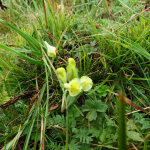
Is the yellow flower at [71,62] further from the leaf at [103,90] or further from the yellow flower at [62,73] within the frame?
the leaf at [103,90]

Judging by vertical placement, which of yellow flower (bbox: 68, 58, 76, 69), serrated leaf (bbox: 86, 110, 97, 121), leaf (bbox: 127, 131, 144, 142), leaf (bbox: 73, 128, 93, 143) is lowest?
leaf (bbox: 73, 128, 93, 143)

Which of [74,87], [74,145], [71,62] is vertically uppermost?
[71,62]

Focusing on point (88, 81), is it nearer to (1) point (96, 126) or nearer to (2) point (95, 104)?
(2) point (95, 104)

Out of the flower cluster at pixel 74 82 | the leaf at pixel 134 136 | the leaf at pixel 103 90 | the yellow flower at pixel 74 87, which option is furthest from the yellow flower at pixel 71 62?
the leaf at pixel 134 136

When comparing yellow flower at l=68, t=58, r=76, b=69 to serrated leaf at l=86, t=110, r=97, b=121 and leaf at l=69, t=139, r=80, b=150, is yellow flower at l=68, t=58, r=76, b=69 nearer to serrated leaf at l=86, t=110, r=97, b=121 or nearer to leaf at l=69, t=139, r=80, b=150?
serrated leaf at l=86, t=110, r=97, b=121

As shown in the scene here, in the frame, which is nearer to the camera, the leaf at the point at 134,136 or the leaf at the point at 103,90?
the leaf at the point at 134,136

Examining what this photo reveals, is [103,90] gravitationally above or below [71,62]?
below

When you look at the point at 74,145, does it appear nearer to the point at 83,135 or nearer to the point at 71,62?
the point at 83,135

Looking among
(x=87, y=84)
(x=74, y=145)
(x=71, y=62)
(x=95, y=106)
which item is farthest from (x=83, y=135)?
(x=71, y=62)

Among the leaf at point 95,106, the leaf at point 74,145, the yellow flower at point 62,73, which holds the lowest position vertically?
the leaf at point 74,145

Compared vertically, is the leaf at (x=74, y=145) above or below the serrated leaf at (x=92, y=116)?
below

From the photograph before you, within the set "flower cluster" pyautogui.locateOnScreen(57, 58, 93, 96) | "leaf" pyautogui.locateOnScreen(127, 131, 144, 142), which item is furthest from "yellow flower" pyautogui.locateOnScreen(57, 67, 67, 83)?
"leaf" pyautogui.locateOnScreen(127, 131, 144, 142)
